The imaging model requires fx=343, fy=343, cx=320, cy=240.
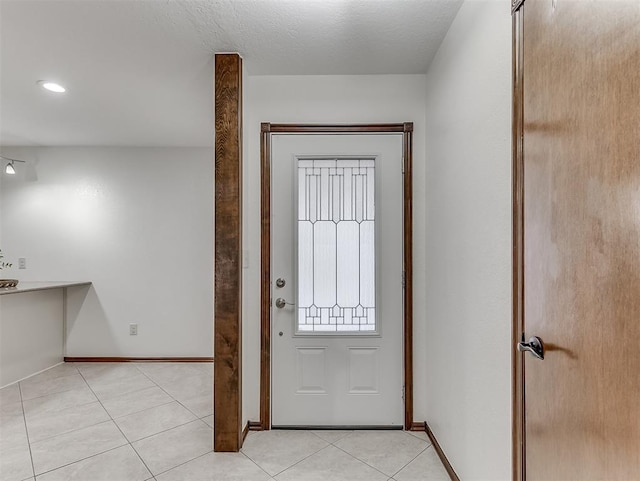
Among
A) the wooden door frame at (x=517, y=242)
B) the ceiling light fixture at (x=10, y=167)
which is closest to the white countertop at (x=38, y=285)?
the ceiling light fixture at (x=10, y=167)

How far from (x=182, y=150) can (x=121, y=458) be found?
123 inches

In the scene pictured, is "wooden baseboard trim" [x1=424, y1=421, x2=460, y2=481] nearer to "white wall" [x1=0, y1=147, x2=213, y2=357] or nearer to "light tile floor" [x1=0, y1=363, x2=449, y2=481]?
"light tile floor" [x1=0, y1=363, x2=449, y2=481]

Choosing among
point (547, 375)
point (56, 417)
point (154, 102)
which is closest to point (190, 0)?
point (154, 102)

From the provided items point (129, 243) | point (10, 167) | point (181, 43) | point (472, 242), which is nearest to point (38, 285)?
point (129, 243)

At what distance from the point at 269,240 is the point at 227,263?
15.7 inches

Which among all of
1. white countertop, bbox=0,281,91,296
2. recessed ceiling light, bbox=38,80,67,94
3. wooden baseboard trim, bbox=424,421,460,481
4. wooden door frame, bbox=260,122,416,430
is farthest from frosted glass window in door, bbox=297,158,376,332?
white countertop, bbox=0,281,91,296

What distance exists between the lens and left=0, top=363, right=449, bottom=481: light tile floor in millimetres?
1962

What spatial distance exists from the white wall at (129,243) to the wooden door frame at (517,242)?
3.41 metres

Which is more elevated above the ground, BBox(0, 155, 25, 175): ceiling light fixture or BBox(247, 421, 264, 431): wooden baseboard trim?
BBox(0, 155, 25, 175): ceiling light fixture

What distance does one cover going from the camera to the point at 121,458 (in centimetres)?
212

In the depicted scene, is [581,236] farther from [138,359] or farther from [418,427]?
[138,359]

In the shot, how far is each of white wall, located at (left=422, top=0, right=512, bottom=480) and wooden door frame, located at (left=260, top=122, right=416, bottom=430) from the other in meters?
0.18

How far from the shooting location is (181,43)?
209cm

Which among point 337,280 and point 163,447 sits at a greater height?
point 337,280
